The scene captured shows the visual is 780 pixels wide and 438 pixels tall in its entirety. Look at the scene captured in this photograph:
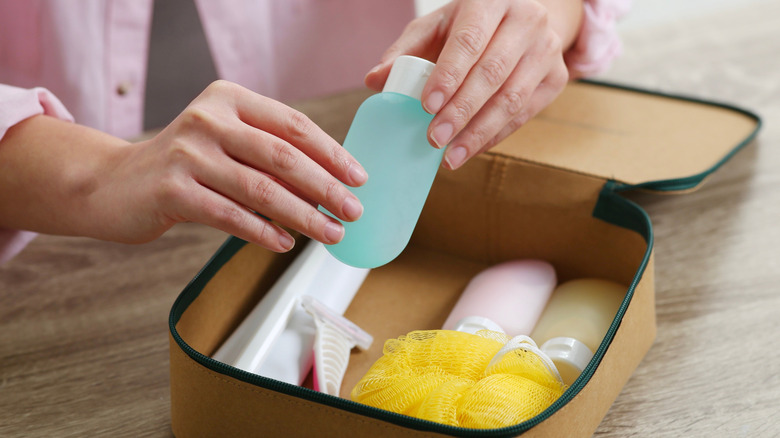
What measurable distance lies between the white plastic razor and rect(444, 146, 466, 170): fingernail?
14cm

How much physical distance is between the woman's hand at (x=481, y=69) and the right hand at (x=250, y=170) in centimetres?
7

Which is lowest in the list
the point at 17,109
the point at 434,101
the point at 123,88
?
the point at 123,88

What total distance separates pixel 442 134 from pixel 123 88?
54cm

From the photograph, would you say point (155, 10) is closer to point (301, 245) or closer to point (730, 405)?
point (301, 245)

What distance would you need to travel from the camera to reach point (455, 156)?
0.47m

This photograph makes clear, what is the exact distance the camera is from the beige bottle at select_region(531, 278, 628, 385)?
1.43 ft

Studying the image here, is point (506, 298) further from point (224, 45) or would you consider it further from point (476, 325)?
point (224, 45)

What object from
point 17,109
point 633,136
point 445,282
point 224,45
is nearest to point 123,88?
point 224,45

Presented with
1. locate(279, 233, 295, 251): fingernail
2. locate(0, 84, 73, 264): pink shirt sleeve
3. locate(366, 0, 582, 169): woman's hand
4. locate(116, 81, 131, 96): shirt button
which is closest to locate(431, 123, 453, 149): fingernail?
locate(366, 0, 582, 169): woman's hand

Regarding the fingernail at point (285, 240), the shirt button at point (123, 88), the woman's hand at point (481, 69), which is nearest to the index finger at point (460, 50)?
the woman's hand at point (481, 69)

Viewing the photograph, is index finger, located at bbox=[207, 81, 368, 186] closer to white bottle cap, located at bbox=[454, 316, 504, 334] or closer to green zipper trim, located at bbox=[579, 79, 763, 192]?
white bottle cap, located at bbox=[454, 316, 504, 334]

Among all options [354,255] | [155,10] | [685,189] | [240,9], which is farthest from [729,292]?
[155,10]

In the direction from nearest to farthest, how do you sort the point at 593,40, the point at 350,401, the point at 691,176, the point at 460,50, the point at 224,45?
the point at 350,401 < the point at 460,50 < the point at 691,176 < the point at 593,40 < the point at 224,45

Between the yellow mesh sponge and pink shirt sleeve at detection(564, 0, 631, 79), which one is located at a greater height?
pink shirt sleeve at detection(564, 0, 631, 79)
